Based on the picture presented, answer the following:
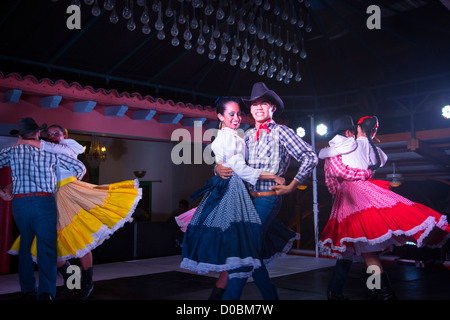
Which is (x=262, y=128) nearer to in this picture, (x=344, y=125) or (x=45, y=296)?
(x=344, y=125)

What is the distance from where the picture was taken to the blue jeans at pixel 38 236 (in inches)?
155

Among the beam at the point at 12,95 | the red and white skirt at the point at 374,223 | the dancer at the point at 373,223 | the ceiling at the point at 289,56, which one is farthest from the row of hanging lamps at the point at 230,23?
the red and white skirt at the point at 374,223

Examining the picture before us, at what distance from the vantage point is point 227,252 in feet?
9.61

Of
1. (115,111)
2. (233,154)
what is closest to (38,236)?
(233,154)

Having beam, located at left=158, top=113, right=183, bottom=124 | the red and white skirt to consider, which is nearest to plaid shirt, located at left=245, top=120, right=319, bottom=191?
the red and white skirt

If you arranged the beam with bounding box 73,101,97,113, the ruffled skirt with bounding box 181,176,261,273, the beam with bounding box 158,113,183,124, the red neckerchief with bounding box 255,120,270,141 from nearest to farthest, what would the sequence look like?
the ruffled skirt with bounding box 181,176,261,273 → the red neckerchief with bounding box 255,120,270,141 → the beam with bounding box 73,101,97,113 → the beam with bounding box 158,113,183,124

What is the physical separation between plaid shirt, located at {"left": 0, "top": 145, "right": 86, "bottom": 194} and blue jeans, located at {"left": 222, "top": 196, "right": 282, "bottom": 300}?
209 cm

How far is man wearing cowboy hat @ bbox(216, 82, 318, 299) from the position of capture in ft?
10.4

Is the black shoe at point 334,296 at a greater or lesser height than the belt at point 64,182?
lesser

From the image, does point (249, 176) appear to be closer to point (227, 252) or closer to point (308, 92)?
point (227, 252)

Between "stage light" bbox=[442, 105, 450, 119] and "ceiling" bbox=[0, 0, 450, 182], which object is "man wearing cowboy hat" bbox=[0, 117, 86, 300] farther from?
"stage light" bbox=[442, 105, 450, 119]

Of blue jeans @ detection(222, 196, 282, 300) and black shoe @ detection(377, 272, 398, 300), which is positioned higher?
blue jeans @ detection(222, 196, 282, 300)

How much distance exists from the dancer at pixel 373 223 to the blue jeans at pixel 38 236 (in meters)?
2.54

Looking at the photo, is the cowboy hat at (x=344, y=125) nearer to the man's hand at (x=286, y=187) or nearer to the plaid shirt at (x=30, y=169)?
the man's hand at (x=286, y=187)
